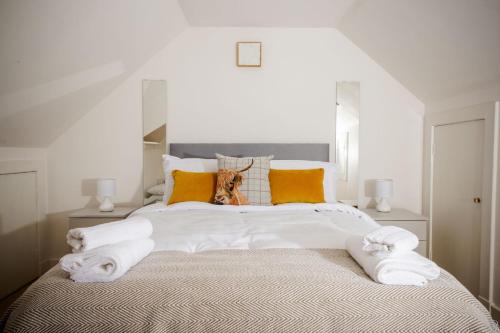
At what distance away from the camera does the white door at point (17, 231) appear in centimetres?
252

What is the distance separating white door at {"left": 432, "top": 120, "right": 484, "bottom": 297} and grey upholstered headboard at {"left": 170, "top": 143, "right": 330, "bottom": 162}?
1.18 m

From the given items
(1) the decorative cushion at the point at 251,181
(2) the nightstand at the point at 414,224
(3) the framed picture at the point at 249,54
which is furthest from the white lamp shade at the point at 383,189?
(3) the framed picture at the point at 249,54

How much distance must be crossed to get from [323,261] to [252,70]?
7.79 feet

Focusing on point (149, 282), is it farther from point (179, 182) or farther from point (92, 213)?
point (92, 213)

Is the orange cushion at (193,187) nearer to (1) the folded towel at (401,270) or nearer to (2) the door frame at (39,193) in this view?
(2) the door frame at (39,193)

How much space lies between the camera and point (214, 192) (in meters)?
2.56

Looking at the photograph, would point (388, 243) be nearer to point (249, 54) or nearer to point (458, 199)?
point (458, 199)

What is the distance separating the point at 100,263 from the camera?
1.12 m

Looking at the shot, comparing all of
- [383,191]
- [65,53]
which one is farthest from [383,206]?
[65,53]

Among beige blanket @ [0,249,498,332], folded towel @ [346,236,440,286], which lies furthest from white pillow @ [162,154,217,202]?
folded towel @ [346,236,440,286]

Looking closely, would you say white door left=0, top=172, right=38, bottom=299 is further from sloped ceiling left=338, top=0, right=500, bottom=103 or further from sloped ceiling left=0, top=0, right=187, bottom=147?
sloped ceiling left=338, top=0, right=500, bottom=103

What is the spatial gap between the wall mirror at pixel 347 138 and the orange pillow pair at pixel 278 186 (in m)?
0.64

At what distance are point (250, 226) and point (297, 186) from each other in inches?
33.6

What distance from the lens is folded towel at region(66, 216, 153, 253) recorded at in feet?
4.17
